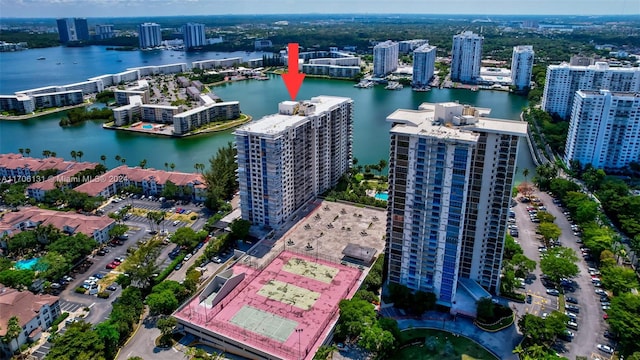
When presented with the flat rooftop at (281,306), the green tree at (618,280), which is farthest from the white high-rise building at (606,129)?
the flat rooftop at (281,306)

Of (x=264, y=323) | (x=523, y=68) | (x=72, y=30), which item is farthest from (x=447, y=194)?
(x=72, y=30)

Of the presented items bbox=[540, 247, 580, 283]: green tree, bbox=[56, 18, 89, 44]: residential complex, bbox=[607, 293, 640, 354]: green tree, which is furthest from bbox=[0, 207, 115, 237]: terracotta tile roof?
bbox=[56, 18, 89, 44]: residential complex

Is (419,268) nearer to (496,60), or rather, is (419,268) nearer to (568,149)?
(568,149)

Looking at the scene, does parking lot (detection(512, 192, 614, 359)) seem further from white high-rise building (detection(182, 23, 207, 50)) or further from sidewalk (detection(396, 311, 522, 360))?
white high-rise building (detection(182, 23, 207, 50))

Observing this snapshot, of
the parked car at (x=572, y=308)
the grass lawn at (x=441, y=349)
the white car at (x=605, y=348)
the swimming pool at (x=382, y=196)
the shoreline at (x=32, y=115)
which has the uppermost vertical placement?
the shoreline at (x=32, y=115)

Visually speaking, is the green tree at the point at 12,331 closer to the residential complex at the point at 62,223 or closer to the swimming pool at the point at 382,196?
the residential complex at the point at 62,223
